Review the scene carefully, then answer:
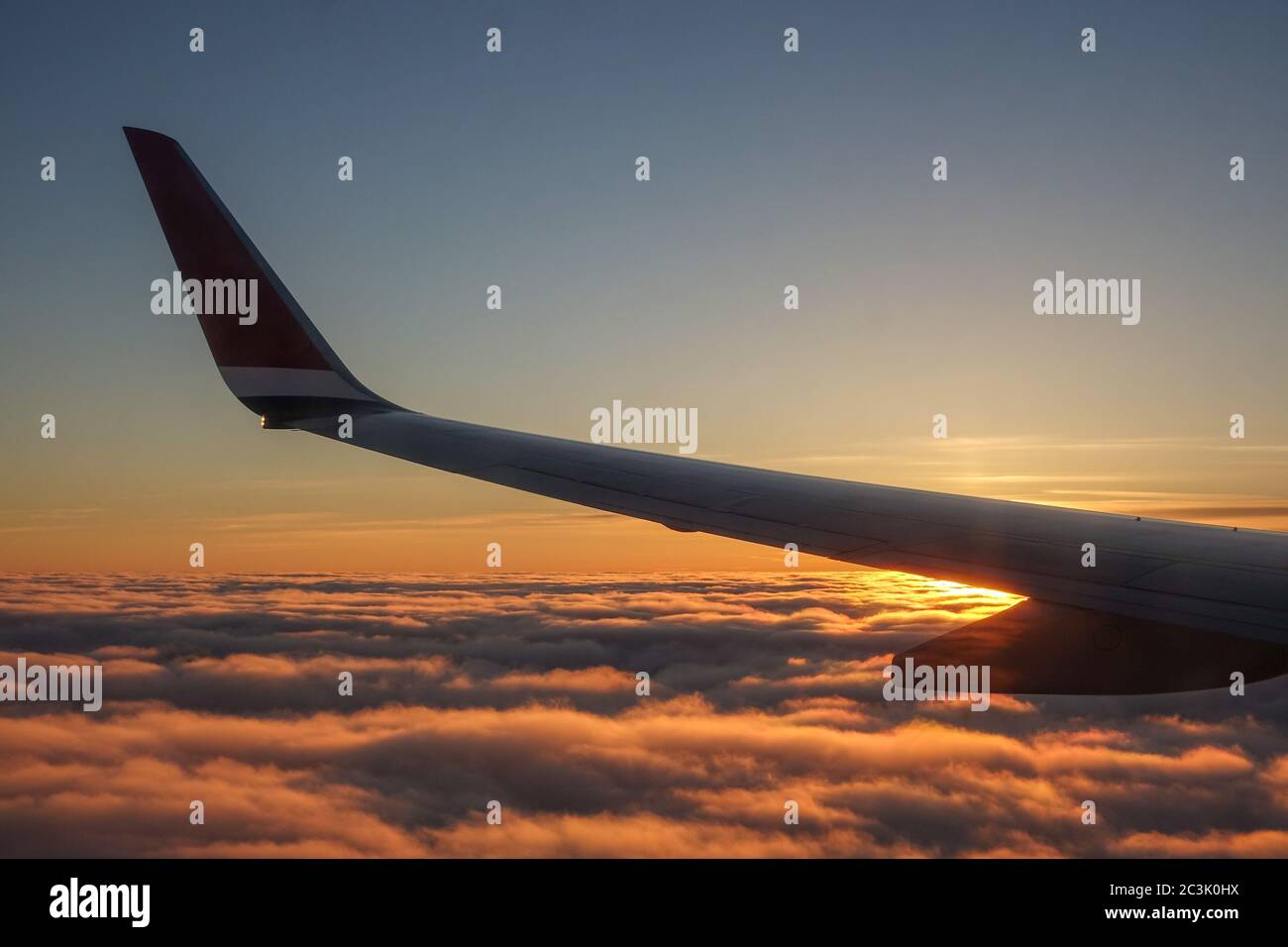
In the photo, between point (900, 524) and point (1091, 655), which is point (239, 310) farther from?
point (1091, 655)

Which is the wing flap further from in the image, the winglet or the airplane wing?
the winglet

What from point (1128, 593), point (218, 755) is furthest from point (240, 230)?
point (218, 755)

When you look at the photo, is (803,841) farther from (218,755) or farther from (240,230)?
(218,755)

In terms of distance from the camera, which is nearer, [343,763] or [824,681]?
[343,763]

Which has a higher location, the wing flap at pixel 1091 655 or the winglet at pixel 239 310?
the winglet at pixel 239 310

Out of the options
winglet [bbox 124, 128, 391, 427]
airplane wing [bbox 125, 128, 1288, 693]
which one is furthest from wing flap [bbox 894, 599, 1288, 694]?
winglet [bbox 124, 128, 391, 427]

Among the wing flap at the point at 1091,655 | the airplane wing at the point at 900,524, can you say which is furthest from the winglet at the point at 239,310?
the wing flap at the point at 1091,655

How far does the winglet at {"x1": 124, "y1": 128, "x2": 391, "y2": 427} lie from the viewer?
27.6ft

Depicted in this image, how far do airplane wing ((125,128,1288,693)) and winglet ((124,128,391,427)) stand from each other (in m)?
0.02

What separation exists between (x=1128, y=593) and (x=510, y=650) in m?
188

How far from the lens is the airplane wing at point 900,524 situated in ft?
16.3

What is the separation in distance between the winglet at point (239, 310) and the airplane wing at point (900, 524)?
0.06 ft

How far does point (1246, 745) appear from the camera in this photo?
360 ft

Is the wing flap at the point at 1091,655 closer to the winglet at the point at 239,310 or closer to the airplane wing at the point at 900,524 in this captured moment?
the airplane wing at the point at 900,524
